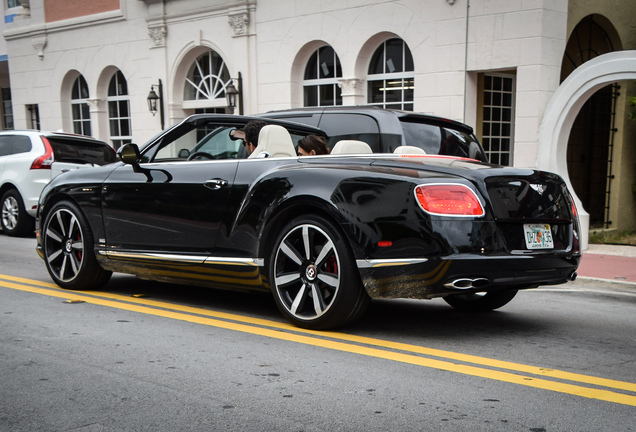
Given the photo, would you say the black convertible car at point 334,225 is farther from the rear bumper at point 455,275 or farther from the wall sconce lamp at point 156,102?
the wall sconce lamp at point 156,102

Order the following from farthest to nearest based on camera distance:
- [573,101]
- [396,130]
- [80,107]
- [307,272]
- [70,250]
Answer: [80,107], [573,101], [396,130], [70,250], [307,272]

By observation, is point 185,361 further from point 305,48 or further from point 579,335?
point 305,48

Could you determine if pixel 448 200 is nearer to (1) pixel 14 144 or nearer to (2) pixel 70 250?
(2) pixel 70 250

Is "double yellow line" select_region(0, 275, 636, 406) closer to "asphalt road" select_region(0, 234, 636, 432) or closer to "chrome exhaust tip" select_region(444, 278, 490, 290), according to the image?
"asphalt road" select_region(0, 234, 636, 432)

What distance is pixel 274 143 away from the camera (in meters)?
5.66

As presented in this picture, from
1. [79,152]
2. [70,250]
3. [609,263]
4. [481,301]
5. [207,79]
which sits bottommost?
[609,263]

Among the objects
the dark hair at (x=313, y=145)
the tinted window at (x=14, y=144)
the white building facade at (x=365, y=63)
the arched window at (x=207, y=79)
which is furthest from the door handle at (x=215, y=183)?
the arched window at (x=207, y=79)

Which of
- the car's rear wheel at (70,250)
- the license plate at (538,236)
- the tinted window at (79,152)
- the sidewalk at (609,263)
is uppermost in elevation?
the tinted window at (79,152)

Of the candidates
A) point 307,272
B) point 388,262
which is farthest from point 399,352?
point 307,272

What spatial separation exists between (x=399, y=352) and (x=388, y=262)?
564 millimetres

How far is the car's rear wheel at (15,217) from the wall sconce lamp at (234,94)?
235 inches

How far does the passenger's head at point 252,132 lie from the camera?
6.03m

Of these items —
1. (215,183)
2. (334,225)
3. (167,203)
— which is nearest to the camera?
(334,225)

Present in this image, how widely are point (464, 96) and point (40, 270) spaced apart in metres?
8.27
